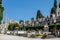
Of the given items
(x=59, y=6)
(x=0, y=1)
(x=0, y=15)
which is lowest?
(x=0, y=15)

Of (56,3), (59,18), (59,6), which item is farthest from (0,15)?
(59,6)

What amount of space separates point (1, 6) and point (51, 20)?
240ft

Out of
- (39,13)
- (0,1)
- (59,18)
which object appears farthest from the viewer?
(39,13)

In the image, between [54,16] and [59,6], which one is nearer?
[54,16]

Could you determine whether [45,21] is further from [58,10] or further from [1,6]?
[1,6]

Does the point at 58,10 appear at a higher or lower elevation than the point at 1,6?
higher

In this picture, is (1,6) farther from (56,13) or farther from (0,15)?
(56,13)

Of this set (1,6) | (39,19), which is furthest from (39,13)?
(1,6)

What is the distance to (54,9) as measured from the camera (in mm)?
107062

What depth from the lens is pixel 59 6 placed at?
400 ft

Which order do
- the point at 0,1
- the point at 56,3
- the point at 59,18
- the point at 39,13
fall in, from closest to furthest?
the point at 0,1 < the point at 59,18 < the point at 56,3 < the point at 39,13

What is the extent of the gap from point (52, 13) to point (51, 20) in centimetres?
481

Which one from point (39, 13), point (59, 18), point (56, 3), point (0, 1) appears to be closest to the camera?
point (0, 1)

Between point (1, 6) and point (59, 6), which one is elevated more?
point (59, 6)
